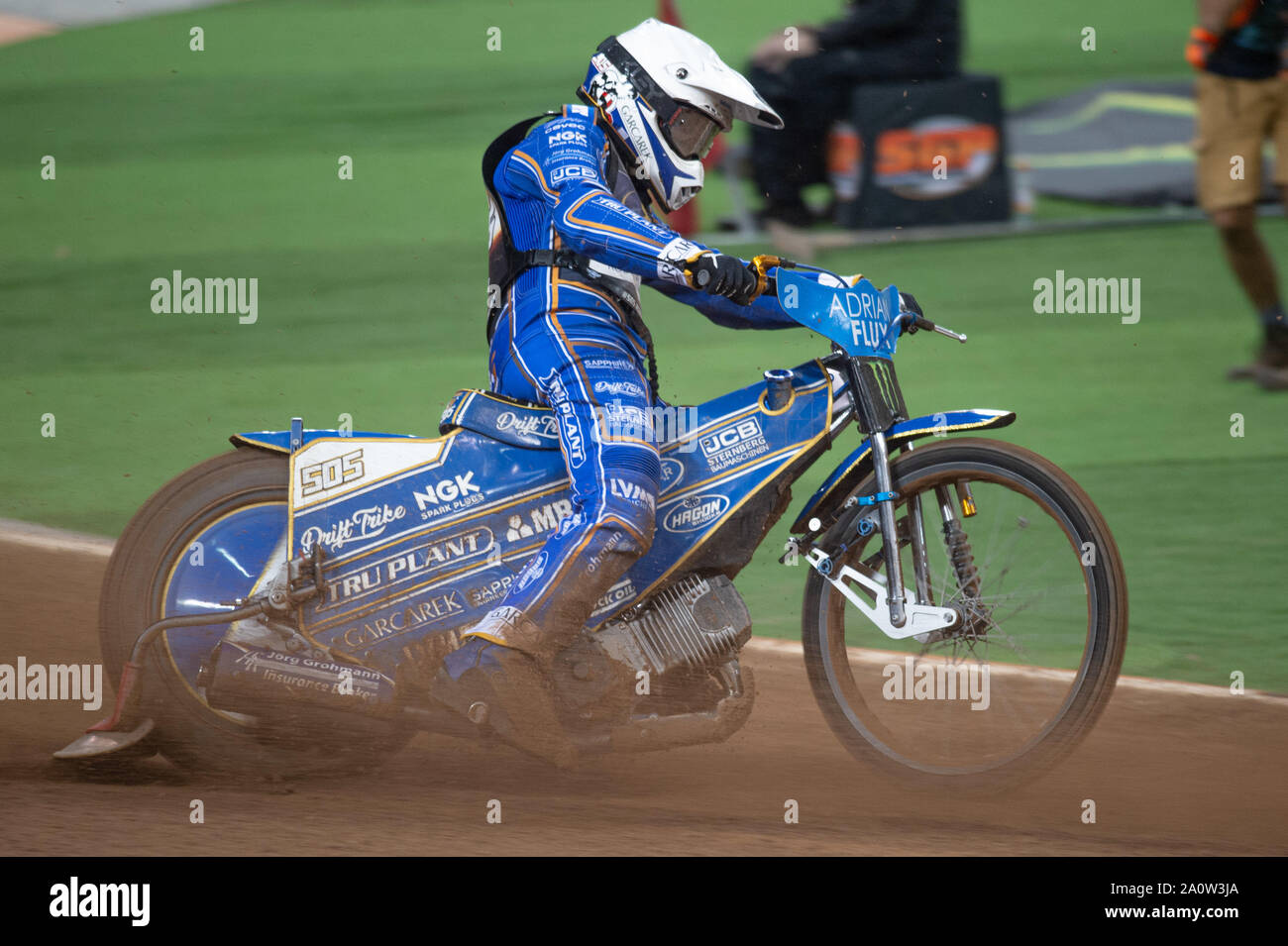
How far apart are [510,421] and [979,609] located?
1278 mm

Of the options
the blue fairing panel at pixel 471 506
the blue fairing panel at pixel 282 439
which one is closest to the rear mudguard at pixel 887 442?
the blue fairing panel at pixel 471 506

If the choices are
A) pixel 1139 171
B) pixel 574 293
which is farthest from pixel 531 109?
pixel 574 293

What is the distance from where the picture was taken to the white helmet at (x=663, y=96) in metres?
4.27

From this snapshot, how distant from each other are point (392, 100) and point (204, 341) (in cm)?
660

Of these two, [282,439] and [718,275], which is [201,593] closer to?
[282,439]

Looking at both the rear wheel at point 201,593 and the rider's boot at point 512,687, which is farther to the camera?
the rear wheel at point 201,593

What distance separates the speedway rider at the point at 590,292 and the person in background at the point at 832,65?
655 cm

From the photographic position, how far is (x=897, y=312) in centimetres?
436

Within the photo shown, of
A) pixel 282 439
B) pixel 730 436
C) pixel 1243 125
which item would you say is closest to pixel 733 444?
pixel 730 436

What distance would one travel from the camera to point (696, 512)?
4.36 m

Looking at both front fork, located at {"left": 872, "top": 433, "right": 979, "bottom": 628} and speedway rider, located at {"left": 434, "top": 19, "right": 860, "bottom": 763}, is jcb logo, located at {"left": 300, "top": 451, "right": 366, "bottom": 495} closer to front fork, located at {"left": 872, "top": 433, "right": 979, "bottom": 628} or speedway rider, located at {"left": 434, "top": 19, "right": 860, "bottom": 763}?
speedway rider, located at {"left": 434, "top": 19, "right": 860, "bottom": 763}

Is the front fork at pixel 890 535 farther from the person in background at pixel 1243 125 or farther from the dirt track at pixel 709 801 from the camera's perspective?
the person in background at pixel 1243 125

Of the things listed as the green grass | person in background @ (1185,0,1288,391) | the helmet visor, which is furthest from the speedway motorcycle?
person in background @ (1185,0,1288,391)

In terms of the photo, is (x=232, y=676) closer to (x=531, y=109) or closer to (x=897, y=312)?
(x=897, y=312)
